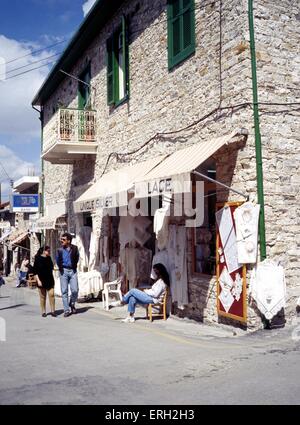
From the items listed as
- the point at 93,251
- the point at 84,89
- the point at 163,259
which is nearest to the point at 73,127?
the point at 84,89

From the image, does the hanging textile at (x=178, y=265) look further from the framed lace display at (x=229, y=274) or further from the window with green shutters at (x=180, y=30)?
the window with green shutters at (x=180, y=30)

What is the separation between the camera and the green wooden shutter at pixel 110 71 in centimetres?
1313

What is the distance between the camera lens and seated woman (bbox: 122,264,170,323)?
9.22 metres

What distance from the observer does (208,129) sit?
8672 mm

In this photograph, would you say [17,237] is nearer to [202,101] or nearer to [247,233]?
[202,101]

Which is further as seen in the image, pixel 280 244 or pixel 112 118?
pixel 112 118

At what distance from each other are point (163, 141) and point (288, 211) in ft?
11.8

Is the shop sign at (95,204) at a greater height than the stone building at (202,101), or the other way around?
the stone building at (202,101)

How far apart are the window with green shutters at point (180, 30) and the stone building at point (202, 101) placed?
2 cm

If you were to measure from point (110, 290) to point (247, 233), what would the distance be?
5514 mm

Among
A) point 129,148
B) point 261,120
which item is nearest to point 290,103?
point 261,120

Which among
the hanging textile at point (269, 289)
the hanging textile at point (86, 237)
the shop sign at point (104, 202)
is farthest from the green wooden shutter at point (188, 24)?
the hanging textile at point (86, 237)

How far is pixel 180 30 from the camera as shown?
32.0 feet
